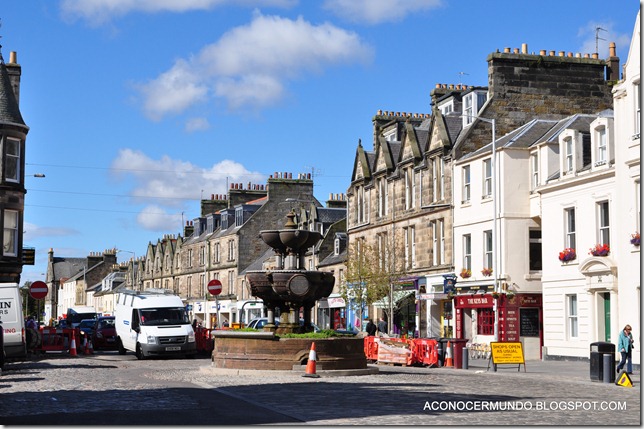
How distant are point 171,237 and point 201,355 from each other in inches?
2793

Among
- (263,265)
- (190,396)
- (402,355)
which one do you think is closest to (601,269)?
(402,355)

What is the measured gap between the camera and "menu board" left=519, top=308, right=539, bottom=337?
42156mm

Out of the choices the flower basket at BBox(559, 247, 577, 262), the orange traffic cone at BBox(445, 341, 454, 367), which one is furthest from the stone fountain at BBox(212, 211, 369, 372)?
the flower basket at BBox(559, 247, 577, 262)

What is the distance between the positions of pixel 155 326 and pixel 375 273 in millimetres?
16846

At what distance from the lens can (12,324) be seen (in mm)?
29766

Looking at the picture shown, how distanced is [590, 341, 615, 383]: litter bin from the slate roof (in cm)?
2659

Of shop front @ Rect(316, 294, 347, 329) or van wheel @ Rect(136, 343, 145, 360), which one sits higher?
shop front @ Rect(316, 294, 347, 329)

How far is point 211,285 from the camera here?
3925 cm

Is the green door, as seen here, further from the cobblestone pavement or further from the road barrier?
the road barrier

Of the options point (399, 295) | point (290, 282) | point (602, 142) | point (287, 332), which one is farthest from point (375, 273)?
point (290, 282)

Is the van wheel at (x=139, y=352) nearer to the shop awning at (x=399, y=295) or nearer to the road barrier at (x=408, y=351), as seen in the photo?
the road barrier at (x=408, y=351)

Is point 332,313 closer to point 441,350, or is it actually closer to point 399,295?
point 399,295

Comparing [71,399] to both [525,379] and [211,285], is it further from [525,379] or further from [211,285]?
[211,285]

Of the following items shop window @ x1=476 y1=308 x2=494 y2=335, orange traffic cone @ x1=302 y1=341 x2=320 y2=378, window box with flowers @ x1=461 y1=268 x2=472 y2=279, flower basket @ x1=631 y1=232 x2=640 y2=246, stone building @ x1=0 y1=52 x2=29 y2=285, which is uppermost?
stone building @ x1=0 y1=52 x2=29 y2=285
